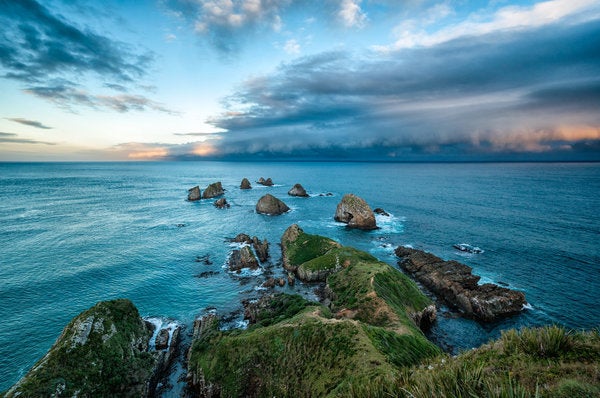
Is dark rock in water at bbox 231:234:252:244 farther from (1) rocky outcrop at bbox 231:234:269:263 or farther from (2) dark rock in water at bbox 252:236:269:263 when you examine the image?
(2) dark rock in water at bbox 252:236:269:263

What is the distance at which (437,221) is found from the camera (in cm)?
8300

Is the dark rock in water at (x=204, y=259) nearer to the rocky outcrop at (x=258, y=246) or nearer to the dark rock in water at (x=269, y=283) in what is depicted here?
the rocky outcrop at (x=258, y=246)

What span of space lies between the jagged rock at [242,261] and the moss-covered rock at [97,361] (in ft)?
73.8

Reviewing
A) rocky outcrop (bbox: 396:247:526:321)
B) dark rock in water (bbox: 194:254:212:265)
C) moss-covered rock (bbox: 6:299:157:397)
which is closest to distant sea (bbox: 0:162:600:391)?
dark rock in water (bbox: 194:254:212:265)

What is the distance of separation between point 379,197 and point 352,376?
115668 mm

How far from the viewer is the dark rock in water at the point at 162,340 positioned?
102 feet

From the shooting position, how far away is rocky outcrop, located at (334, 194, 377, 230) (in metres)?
78.2

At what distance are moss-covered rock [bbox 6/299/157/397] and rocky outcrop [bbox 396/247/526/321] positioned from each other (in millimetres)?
40722

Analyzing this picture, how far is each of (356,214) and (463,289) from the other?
40.5 metres

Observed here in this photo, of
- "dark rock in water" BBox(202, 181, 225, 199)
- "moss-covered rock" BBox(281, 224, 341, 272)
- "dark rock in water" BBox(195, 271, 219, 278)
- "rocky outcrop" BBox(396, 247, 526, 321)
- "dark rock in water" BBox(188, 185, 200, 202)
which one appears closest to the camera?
"rocky outcrop" BBox(396, 247, 526, 321)

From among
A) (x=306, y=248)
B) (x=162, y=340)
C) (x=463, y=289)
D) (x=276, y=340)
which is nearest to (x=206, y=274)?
(x=162, y=340)

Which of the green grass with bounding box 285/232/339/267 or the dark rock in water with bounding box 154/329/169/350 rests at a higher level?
the green grass with bounding box 285/232/339/267

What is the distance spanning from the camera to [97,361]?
24344 millimetres

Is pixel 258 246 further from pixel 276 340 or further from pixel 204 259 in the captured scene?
pixel 276 340
